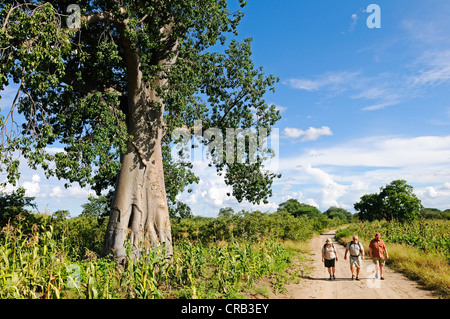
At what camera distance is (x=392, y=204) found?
5206cm

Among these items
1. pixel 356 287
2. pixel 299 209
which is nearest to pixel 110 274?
pixel 356 287

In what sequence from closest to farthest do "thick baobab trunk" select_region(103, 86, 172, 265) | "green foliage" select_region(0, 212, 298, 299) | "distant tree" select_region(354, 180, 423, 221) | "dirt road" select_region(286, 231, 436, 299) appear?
1. "green foliage" select_region(0, 212, 298, 299)
2. "dirt road" select_region(286, 231, 436, 299)
3. "thick baobab trunk" select_region(103, 86, 172, 265)
4. "distant tree" select_region(354, 180, 423, 221)

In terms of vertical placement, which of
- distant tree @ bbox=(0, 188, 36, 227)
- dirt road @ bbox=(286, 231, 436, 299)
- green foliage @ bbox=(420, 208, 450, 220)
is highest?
distant tree @ bbox=(0, 188, 36, 227)

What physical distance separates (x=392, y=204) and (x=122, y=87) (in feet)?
171

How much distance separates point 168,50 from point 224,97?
307 cm

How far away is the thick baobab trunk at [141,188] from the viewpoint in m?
10.6

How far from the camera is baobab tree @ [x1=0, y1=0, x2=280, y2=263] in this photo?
773cm

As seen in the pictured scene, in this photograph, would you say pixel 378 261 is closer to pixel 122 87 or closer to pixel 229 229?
pixel 229 229

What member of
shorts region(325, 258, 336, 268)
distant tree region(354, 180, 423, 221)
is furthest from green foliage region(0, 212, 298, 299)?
distant tree region(354, 180, 423, 221)

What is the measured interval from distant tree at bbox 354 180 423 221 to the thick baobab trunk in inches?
1870

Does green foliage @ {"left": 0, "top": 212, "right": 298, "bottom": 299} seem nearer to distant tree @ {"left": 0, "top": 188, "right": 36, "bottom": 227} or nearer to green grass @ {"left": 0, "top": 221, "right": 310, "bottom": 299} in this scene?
green grass @ {"left": 0, "top": 221, "right": 310, "bottom": 299}

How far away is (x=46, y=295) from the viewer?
562cm
